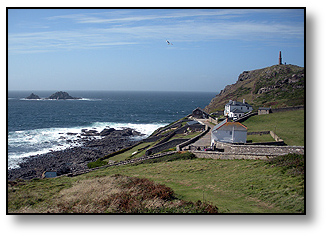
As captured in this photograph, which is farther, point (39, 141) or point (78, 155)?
point (39, 141)

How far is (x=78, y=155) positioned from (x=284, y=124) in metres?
31.2

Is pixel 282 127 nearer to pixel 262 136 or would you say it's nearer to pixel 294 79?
pixel 262 136

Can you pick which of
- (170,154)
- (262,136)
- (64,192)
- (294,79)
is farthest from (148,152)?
(294,79)

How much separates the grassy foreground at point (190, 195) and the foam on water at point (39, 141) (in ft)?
90.4

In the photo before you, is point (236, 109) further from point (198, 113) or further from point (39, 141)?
point (39, 141)

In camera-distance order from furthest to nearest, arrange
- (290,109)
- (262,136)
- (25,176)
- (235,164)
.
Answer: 1. (290,109)
2. (25,176)
3. (262,136)
4. (235,164)

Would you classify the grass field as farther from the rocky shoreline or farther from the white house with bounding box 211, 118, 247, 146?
the rocky shoreline

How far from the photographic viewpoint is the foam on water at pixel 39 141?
44688 millimetres

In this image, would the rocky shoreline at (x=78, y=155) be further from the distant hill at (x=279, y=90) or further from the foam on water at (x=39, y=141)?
the distant hill at (x=279, y=90)

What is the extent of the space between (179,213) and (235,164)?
869 cm

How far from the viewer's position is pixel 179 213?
41.8ft

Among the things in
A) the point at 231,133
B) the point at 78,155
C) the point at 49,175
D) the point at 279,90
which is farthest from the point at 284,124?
the point at 78,155

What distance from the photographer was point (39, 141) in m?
54.3

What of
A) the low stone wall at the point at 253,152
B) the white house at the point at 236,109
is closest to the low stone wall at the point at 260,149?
the low stone wall at the point at 253,152
